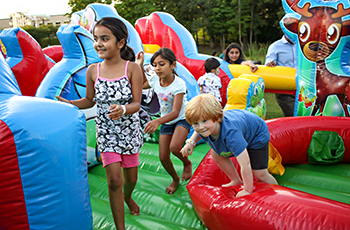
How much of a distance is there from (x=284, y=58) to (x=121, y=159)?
139 inches

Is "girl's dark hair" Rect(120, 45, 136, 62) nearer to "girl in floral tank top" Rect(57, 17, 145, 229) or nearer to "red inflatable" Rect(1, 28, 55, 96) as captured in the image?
"girl in floral tank top" Rect(57, 17, 145, 229)

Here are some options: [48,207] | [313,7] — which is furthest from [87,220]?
[313,7]

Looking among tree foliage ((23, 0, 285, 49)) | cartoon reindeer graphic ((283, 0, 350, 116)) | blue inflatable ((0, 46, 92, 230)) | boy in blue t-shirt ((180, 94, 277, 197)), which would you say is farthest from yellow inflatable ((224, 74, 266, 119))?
tree foliage ((23, 0, 285, 49))

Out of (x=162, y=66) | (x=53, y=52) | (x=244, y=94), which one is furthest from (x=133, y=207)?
(x=53, y=52)

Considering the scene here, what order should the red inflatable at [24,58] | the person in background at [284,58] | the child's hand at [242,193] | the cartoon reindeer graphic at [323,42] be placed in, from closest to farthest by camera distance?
1. the child's hand at [242,193]
2. the cartoon reindeer graphic at [323,42]
3. the red inflatable at [24,58]
4. the person in background at [284,58]

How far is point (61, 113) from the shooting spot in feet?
4.79

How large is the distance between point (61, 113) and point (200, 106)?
0.74 meters

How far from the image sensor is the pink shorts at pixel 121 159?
1.85 meters

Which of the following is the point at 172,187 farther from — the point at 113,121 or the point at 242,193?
the point at 113,121

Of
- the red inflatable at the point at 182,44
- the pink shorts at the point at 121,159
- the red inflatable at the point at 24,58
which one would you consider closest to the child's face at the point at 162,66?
the pink shorts at the point at 121,159

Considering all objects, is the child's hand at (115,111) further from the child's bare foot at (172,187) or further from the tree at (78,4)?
the tree at (78,4)

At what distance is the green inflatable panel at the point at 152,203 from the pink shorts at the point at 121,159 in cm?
40

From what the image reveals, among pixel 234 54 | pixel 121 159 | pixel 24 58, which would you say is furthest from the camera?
pixel 234 54

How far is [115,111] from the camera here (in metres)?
1.69
